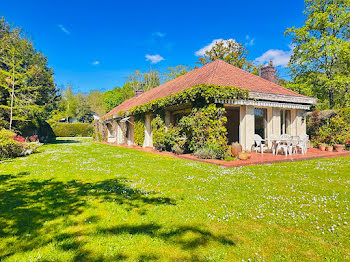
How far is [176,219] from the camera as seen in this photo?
3.53 m

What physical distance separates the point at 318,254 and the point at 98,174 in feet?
21.0

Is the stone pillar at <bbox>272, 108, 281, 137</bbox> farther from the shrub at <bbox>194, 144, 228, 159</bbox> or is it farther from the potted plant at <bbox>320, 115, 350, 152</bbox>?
the shrub at <bbox>194, 144, 228, 159</bbox>

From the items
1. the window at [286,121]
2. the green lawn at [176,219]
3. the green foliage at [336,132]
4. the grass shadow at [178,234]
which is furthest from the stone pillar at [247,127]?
the grass shadow at [178,234]

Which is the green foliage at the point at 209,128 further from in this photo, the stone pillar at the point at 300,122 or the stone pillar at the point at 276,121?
the stone pillar at the point at 300,122

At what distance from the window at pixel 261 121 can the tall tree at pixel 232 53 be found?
18.8 metres

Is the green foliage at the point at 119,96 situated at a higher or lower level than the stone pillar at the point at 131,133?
higher

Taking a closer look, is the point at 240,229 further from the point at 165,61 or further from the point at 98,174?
the point at 165,61

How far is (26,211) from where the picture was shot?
12.9 ft

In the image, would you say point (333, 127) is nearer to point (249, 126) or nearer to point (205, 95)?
point (249, 126)

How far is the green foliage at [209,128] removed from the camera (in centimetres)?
1046

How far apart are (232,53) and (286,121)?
18475 millimetres

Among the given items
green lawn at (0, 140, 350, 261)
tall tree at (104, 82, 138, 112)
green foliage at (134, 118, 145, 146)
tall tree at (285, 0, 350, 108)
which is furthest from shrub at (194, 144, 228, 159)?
tall tree at (104, 82, 138, 112)

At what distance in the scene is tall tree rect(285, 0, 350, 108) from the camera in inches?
778

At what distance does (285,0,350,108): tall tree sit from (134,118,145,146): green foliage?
56.4 feet
